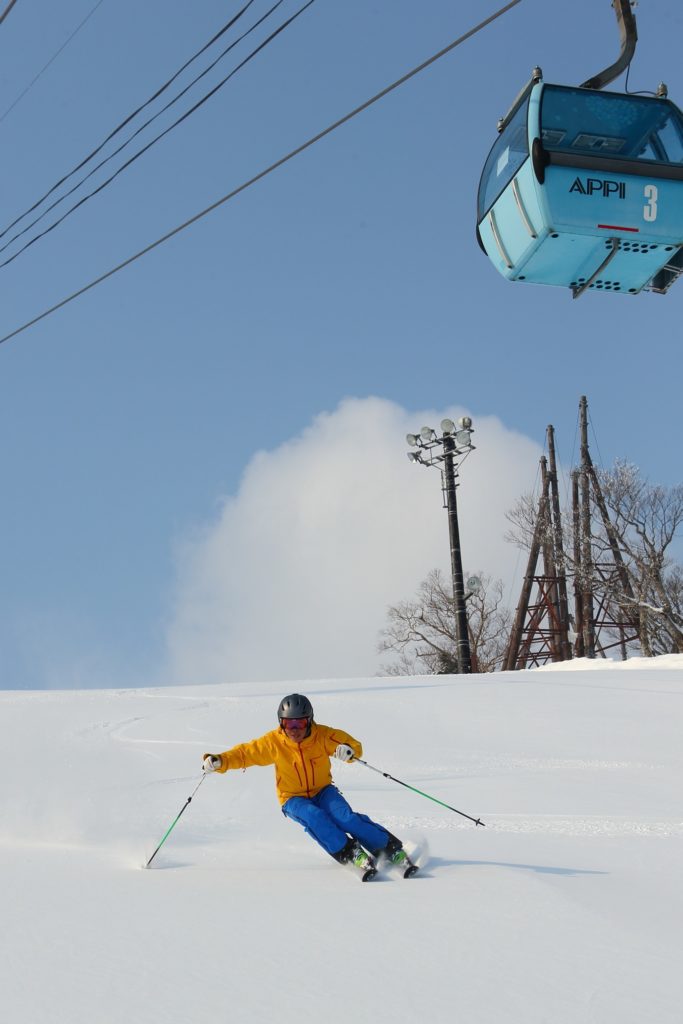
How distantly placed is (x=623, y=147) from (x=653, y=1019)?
619 centimetres

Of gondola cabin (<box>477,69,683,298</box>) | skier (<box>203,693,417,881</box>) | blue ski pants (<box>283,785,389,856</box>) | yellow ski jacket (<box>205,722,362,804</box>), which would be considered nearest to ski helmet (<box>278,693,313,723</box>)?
skier (<box>203,693,417,881</box>)

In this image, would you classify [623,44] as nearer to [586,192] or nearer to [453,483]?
[586,192]

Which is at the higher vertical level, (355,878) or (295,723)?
(295,723)

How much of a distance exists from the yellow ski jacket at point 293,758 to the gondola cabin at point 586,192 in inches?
147

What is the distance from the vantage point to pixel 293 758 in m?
5.42

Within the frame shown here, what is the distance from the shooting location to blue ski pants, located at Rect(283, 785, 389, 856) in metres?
5.05

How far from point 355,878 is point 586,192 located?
4.75 metres

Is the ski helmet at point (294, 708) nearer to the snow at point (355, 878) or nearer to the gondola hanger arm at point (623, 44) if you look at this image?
the snow at point (355, 878)

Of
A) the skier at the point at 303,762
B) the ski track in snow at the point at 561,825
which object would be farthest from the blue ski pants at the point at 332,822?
the ski track in snow at the point at 561,825

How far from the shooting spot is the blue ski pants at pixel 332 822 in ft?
16.6

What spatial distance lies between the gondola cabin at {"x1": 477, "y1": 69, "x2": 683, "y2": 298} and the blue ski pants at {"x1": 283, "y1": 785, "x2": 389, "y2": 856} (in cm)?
403

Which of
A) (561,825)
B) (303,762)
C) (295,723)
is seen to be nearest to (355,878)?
(303,762)

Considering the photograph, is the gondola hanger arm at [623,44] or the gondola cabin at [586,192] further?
the gondola cabin at [586,192]

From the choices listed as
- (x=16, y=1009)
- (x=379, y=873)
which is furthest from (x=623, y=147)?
(x=16, y=1009)
